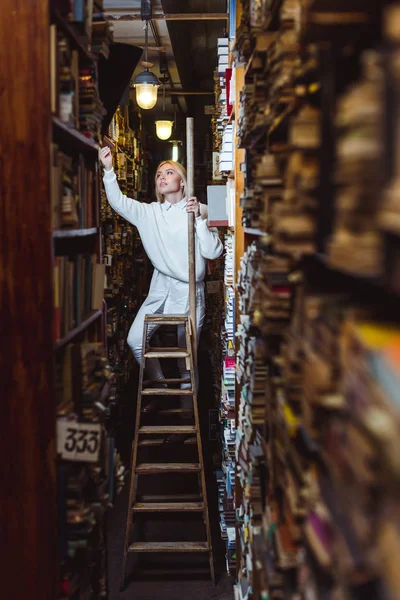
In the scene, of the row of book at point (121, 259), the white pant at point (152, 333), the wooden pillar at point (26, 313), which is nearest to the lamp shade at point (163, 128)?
the row of book at point (121, 259)

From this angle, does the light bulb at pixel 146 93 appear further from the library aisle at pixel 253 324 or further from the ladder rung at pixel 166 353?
the ladder rung at pixel 166 353

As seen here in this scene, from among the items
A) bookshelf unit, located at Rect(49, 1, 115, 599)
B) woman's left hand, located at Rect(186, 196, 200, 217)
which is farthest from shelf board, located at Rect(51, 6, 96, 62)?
woman's left hand, located at Rect(186, 196, 200, 217)

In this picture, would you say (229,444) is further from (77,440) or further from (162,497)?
(77,440)

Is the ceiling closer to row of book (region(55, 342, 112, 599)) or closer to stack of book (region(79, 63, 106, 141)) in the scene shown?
stack of book (region(79, 63, 106, 141))

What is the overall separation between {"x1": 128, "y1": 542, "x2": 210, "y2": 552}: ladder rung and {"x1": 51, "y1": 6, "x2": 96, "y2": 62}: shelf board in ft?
9.58

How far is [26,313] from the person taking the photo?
2.37 metres

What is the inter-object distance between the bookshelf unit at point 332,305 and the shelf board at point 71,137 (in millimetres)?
799

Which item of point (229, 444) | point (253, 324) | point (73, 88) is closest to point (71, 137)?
point (73, 88)

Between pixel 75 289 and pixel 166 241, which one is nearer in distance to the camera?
pixel 75 289

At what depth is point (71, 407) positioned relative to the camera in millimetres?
2602

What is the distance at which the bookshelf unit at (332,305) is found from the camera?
1.09 m

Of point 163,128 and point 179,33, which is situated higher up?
point 179,33

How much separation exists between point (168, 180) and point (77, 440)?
11.7 ft

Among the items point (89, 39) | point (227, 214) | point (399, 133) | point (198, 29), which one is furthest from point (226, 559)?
point (198, 29)
